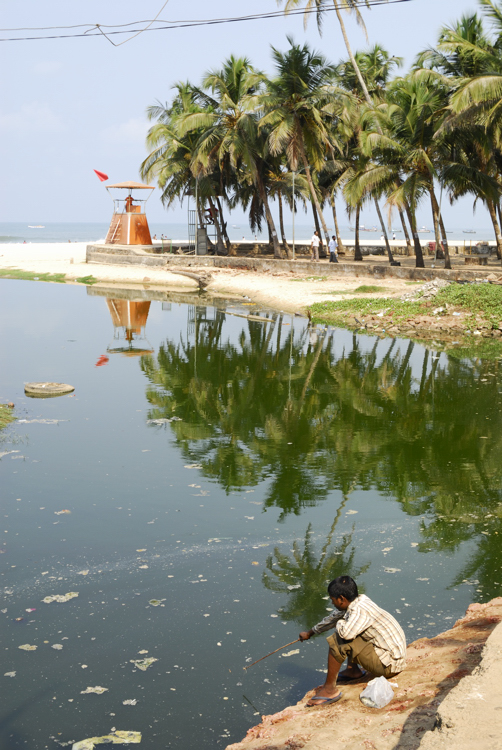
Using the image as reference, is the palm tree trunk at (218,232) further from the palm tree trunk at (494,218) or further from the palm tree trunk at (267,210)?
the palm tree trunk at (494,218)

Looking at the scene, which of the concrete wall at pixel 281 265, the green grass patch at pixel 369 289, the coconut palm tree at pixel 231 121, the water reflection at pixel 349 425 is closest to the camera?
the water reflection at pixel 349 425

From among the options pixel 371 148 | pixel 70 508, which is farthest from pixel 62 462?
pixel 371 148

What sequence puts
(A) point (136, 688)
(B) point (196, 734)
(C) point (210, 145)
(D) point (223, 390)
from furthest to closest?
(C) point (210, 145), (D) point (223, 390), (A) point (136, 688), (B) point (196, 734)

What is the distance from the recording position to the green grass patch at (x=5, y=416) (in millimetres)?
11535

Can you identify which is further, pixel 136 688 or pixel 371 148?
pixel 371 148

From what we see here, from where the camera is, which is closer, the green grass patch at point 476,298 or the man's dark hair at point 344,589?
the man's dark hair at point 344,589

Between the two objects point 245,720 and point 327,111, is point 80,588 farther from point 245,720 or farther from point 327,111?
point 327,111

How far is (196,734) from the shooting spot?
475cm

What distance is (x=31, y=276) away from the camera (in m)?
39.4

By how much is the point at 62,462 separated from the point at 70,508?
5.67 feet

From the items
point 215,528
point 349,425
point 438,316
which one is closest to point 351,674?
point 215,528

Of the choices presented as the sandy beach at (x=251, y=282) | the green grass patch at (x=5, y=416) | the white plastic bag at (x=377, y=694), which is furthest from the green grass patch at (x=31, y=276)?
the white plastic bag at (x=377, y=694)

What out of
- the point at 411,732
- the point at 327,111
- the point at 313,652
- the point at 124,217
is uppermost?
the point at 327,111

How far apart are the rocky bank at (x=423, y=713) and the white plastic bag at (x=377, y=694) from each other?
0.14 feet
